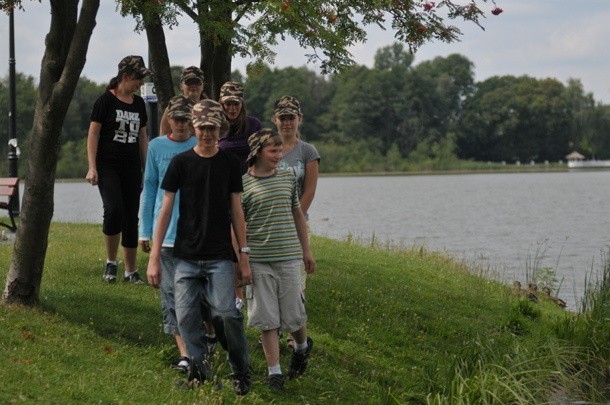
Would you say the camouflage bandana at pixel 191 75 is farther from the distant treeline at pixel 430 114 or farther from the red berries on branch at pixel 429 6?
the distant treeline at pixel 430 114

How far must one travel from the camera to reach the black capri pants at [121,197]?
34.5ft

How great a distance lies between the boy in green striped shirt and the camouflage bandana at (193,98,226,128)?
512mm

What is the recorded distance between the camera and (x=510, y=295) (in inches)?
595

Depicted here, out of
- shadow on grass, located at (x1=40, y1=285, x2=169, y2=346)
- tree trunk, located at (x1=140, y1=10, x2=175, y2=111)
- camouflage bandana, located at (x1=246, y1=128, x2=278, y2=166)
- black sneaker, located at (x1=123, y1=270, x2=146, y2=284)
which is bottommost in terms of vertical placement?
shadow on grass, located at (x1=40, y1=285, x2=169, y2=346)

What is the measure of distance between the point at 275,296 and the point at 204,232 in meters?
0.89

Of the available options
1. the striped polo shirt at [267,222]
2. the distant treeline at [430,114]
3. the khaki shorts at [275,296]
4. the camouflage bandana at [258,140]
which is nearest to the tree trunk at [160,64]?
the camouflage bandana at [258,140]

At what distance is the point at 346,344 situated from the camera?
10.4 m

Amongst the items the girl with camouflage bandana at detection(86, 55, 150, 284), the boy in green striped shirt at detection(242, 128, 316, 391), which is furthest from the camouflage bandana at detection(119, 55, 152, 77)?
the boy in green striped shirt at detection(242, 128, 316, 391)

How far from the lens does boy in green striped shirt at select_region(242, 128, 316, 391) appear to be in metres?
8.10

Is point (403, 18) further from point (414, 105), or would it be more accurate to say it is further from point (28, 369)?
point (414, 105)

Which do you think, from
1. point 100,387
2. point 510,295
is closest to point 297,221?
point 100,387

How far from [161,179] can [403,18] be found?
5.39 m

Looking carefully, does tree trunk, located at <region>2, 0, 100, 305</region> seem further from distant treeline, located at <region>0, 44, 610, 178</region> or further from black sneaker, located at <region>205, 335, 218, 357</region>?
distant treeline, located at <region>0, 44, 610, 178</region>

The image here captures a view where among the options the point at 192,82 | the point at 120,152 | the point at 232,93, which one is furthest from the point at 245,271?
the point at 120,152
